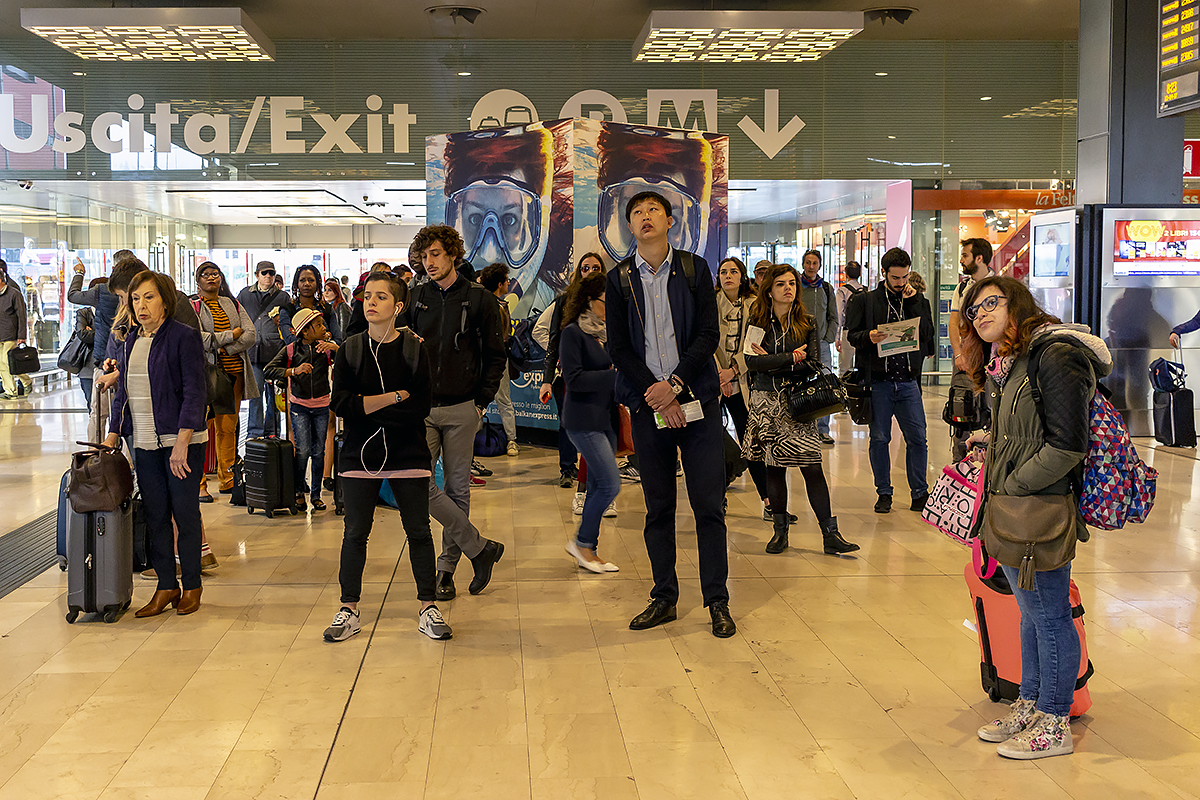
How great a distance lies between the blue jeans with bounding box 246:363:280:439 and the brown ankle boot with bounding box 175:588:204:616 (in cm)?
344

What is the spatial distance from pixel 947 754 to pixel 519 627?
187cm

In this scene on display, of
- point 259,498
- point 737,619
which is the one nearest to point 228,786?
point 737,619

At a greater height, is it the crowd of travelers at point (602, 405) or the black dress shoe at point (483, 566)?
the crowd of travelers at point (602, 405)

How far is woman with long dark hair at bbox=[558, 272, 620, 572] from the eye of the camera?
5215 millimetres

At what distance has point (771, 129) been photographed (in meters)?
13.8

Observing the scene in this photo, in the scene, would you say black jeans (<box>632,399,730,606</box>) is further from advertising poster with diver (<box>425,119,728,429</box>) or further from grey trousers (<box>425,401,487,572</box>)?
advertising poster with diver (<box>425,119,728,429</box>)

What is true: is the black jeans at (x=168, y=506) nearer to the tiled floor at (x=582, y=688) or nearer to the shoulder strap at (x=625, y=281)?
the tiled floor at (x=582, y=688)

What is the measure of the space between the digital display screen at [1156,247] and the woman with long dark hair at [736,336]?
4322mm

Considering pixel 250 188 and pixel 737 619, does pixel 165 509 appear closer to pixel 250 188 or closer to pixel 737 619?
pixel 737 619

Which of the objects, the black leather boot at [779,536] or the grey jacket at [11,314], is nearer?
the black leather boot at [779,536]

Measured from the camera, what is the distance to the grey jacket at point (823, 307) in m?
9.77

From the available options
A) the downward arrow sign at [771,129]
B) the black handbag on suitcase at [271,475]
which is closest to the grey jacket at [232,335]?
the black handbag on suitcase at [271,475]

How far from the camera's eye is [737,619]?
4477 millimetres

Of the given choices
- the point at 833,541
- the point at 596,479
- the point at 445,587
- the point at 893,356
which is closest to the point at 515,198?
the point at 893,356
